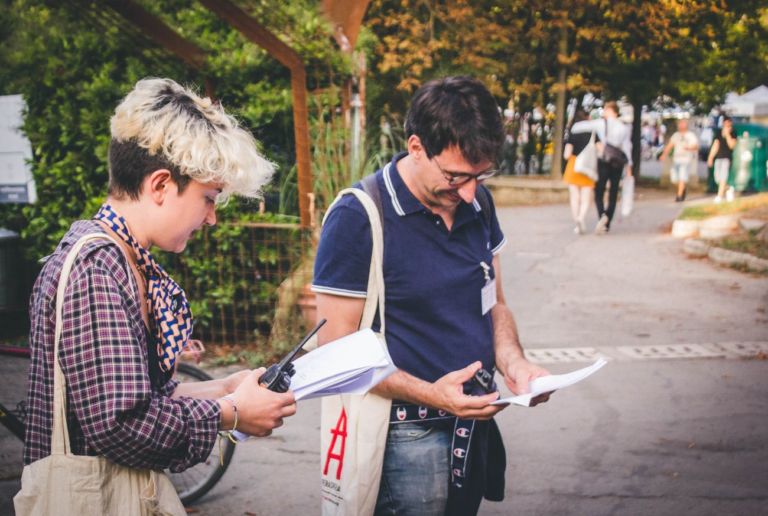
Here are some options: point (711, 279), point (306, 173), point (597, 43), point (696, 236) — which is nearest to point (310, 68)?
point (306, 173)

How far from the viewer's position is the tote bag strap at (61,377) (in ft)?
5.03

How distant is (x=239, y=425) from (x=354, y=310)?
0.61 metres

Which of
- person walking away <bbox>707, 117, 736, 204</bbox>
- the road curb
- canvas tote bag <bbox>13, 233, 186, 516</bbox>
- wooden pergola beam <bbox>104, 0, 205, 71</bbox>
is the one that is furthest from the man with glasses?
person walking away <bbox>707, 117, 736, 204</bbox>

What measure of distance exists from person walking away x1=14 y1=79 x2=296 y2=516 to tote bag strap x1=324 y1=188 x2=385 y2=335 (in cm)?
47

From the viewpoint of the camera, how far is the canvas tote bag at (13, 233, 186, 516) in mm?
1568

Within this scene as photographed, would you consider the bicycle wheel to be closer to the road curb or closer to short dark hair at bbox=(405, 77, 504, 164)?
short dark hair at bbox=(405, 77, 504, 164)

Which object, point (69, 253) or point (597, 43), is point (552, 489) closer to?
point (69, 253)

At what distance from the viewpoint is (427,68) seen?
17562 mm

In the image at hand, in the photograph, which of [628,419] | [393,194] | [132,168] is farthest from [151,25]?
[132,168]

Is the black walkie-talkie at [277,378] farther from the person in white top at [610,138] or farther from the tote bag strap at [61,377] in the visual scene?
the person in white top at [610,138]

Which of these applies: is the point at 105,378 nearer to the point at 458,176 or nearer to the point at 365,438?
the point at 365,438

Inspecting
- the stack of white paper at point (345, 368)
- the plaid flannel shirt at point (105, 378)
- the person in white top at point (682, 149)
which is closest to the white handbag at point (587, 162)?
the person in white top at point (682, 149)

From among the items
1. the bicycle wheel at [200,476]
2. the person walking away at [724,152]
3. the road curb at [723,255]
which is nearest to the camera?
the bicycle wheel at [200,476]

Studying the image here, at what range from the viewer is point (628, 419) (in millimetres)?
5195
